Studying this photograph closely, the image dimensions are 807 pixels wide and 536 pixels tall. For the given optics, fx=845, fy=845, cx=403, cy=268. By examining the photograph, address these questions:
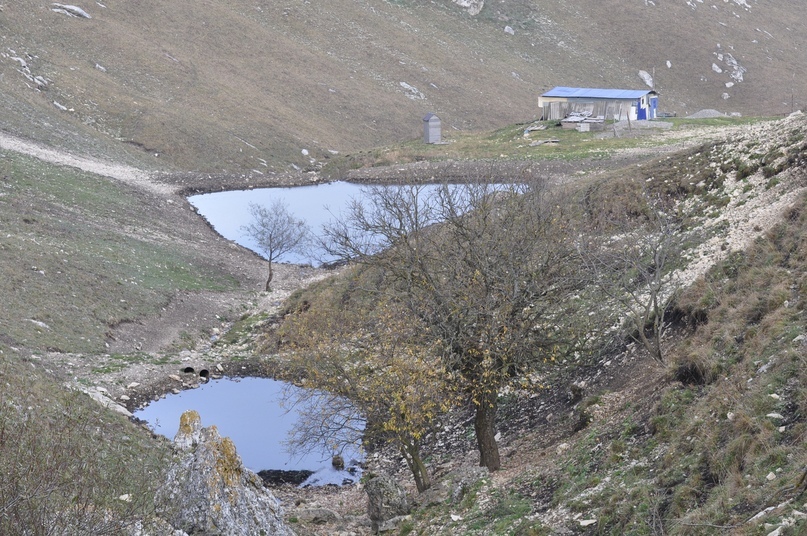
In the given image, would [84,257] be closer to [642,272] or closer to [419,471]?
[419,471]

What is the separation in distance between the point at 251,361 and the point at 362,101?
72431mm

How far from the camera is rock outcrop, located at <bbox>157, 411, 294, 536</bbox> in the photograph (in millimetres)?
12820

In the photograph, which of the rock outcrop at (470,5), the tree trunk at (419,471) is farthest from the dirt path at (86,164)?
the rock outcrop at (470,5)

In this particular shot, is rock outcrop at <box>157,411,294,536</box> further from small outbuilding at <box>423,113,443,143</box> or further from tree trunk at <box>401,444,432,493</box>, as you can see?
small outbuilding at <box>423,113,443,143</box>

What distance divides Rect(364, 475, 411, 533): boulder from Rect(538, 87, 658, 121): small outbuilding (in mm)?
63978

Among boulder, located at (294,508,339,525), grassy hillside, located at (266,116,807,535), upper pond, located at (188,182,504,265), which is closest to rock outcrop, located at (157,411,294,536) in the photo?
grassy hillside, located at (266,116,807,535)

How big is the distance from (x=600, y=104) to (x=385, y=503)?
66346mm

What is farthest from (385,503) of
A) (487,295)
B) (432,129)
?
(432,129)

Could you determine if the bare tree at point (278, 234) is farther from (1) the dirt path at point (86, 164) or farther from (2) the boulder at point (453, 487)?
(2) the boulder at point (453, 487)

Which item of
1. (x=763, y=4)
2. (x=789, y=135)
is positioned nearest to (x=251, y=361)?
(x=789, y=135)

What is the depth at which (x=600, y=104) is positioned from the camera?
78562mm

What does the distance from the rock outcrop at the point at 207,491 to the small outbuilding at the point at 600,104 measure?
68.7 m

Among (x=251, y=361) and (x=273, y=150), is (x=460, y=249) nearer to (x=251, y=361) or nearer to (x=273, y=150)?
(x=251, y=361)

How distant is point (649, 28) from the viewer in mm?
136625
